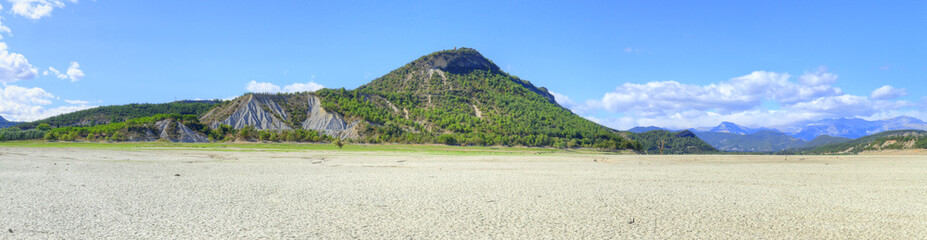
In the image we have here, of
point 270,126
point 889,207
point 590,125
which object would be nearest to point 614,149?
point 590,125

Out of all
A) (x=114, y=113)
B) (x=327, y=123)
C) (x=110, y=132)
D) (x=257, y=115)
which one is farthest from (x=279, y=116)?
(x=114, y=113)

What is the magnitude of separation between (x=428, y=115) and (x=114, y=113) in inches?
3682

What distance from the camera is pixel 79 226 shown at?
9.52 m

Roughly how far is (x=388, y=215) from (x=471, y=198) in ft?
11.8

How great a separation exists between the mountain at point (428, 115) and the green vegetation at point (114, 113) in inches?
1084

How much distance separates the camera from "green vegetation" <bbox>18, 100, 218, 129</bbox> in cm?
13162

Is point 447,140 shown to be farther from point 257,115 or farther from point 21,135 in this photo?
point 21,135

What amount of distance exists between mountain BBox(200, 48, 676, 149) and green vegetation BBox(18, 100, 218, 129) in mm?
27543

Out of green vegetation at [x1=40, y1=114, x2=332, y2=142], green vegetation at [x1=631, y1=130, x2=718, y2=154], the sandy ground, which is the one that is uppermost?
green vegetation at [x1=631, y1=130, x2=718, y2=154]

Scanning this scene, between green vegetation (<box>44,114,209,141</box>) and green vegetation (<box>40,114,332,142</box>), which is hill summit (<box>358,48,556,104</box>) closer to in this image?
green vegetation (<box>40,114,332,142</box>)

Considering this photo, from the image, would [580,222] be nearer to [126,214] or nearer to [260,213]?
[260,213]

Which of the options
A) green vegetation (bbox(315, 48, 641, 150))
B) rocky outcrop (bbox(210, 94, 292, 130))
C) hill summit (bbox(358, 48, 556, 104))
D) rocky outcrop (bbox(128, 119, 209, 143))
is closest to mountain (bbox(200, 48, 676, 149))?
rocky outcrop (bbox(210, 94, 292, 130))

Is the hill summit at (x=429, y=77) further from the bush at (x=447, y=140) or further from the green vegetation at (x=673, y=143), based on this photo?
the green vegetation at (x=673, y=143)

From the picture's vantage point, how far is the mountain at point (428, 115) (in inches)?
4321
